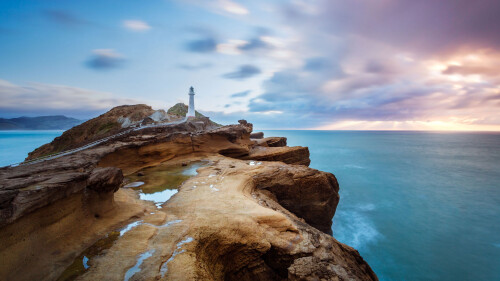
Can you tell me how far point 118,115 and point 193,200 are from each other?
26.4m

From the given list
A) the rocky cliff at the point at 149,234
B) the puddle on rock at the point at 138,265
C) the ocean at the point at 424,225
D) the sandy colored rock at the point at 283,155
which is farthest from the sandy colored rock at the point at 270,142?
the puddle on rock at the point at 138,265

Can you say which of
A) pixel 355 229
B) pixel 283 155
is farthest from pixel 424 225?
pixel 283 155

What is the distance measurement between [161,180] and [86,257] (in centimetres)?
729

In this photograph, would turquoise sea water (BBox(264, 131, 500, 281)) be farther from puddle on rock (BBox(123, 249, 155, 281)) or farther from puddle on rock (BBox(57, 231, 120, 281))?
puddle on rock (BBox(57, 231, 120, 281))

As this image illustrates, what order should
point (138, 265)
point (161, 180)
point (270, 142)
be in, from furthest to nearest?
point (270, 142), point (161, 180), point (138, 265)

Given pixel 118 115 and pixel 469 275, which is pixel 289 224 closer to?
pixel 469 275

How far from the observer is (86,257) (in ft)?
16.4

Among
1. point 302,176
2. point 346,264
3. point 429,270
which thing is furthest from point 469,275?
point 346,264

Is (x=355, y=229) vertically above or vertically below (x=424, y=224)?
below

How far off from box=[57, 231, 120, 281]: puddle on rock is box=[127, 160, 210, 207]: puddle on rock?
2.71 meters

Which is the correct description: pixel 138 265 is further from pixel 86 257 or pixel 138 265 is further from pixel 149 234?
pixel 86 257

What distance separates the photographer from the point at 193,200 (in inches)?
348

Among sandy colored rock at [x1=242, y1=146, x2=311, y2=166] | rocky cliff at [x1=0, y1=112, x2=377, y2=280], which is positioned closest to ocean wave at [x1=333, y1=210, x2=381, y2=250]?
sandy colored rock at [x1=242, y1=146, x2=311, y2=166]

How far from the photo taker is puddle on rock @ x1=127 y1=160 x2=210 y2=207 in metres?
9.71
